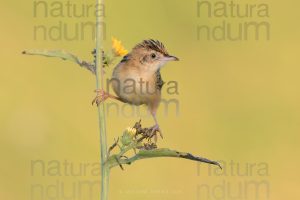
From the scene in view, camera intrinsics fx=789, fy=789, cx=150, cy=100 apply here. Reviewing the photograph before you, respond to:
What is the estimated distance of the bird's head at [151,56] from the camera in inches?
189

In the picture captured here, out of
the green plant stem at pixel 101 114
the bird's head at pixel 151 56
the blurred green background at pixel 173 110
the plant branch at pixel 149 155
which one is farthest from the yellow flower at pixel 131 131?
the blurred green background at pixel 173 110

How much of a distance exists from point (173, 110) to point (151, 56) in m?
3.70

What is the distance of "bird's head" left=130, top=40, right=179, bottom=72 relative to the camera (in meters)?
4.81

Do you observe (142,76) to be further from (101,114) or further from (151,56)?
(101,114)

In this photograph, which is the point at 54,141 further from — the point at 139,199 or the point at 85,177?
the point at 139,199

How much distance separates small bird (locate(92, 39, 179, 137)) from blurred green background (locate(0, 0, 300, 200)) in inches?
94.2

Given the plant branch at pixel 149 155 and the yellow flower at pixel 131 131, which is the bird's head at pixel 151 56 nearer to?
the yellow flower at pixel 131 131

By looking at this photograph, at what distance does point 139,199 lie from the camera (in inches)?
275

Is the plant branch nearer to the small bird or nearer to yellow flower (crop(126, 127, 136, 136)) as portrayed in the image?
yellow flower (crop(126, 127, 136, 136))

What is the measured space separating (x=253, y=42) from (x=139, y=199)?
3787mm

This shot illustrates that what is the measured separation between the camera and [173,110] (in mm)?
8547

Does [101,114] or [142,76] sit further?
[142,76]

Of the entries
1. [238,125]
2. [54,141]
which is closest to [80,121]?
[54,141]

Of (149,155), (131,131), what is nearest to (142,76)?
(131,131)
